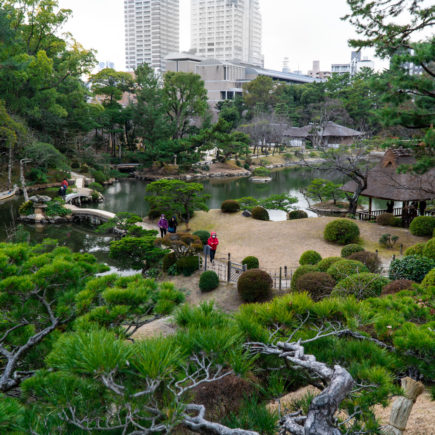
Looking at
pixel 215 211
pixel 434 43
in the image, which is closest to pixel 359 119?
pixel 215 211

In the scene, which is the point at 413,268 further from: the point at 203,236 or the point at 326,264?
the point at 203,236

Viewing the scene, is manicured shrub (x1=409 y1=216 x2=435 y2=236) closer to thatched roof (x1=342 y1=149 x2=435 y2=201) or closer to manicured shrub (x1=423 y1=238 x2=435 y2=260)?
thatched roof (x1=342 y1=149 x2=435 y2=201)

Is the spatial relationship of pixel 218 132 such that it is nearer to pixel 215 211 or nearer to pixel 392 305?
pixel 215 211

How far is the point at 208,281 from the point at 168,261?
7.16 ft

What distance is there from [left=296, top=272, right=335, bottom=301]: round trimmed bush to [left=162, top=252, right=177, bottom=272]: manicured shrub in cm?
480

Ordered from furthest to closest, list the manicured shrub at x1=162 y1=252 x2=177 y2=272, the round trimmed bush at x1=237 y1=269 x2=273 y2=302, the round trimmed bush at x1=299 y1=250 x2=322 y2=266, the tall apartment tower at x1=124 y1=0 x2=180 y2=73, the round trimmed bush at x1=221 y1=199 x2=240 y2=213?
the tall apartment tower at x1=124 y1=0 x2=180 y2=73 → the round trimmed bush at x1=221 y1=199 x2=240 y2=213 → the manicured shrub at x1=162 y1=252 x2=177 y2=272 → the round trimmed bush at x1=299 y1=250 x2=322 y2=266 → the round trimmed bush at x1=237 y1=269 x2=273 y2=302

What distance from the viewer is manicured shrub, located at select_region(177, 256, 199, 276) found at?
12812 mm

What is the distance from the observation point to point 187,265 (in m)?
12.8

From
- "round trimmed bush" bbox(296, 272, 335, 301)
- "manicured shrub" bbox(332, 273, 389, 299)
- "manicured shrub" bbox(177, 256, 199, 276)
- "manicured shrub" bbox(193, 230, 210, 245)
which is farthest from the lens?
"manicured shrub" bbox(193, 230, 210, 245)

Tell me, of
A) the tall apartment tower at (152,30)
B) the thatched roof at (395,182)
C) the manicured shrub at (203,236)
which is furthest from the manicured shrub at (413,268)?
the tall apartment tower at (152,30)

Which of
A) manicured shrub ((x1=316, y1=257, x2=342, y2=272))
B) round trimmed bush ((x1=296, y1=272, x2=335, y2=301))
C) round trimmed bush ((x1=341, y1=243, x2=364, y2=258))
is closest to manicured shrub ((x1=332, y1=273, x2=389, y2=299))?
round trimmed bush ((x1=296, y1=272, x2=335, y2=301))

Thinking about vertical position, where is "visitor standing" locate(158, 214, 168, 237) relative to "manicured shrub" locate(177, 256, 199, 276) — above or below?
above

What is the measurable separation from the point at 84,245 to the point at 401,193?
13.1 m

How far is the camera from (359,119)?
48312mm
